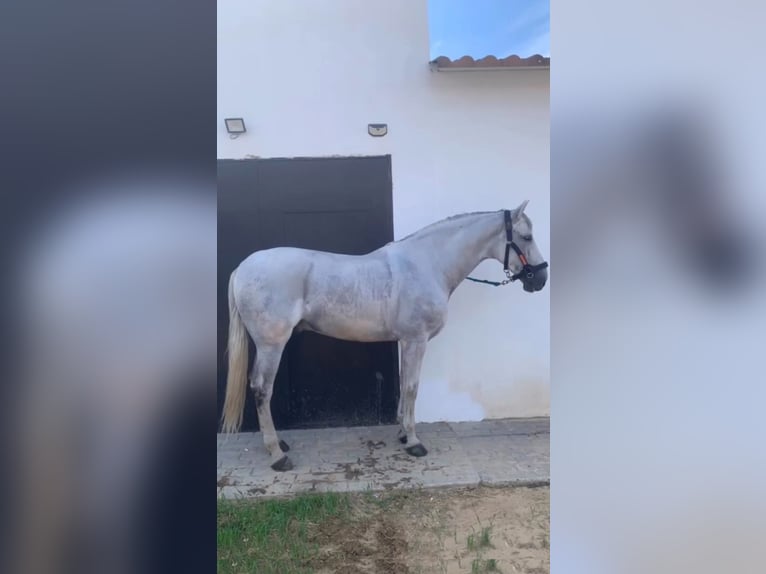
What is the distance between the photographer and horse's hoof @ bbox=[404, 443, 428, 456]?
10.9ft

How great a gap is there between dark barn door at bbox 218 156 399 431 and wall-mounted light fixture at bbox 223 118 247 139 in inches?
8.3

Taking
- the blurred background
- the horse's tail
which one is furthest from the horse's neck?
the blurred background

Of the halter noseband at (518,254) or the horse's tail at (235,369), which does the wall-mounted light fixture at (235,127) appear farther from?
the halter noseband at (518,254)

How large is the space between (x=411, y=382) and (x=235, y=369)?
116 cm

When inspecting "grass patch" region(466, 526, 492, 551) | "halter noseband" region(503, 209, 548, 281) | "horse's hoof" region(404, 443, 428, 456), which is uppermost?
"halter noseband" region(503, 209, 548, 281)

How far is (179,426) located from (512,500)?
8.38 feet

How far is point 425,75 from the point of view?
3.78 m

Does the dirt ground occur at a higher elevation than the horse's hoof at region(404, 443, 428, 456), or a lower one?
lower

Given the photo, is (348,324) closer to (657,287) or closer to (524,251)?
(524,251)

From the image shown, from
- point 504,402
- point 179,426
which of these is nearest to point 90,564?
point 179,426

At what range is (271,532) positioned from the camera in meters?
2.39

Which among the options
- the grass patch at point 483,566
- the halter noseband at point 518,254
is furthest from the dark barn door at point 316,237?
the grass patch at point 483,566

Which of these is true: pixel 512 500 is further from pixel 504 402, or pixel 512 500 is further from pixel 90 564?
pixel 90 564

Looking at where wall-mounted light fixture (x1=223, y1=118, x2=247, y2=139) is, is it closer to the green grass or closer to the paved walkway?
the paved walkway
